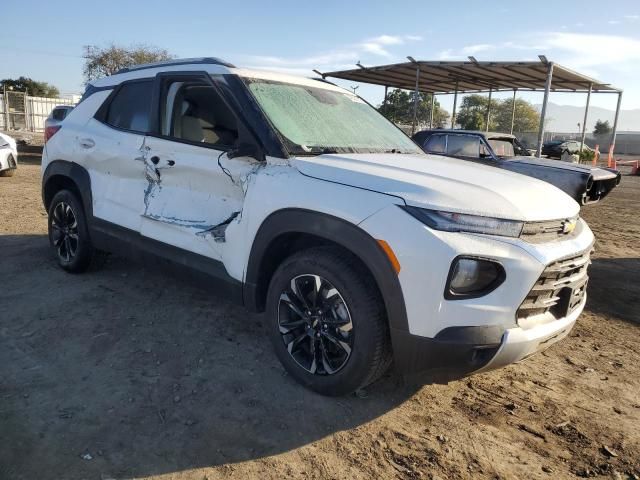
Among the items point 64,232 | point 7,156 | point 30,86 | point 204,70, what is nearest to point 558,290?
point 204,70

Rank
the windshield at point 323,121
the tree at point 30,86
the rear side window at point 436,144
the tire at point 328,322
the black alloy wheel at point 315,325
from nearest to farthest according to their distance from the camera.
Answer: the tire at point 328,322, the black alloy wheel at point 315,325, the windshield at point 323,121, the rear side window at point 436,144, the tree at point 30,86

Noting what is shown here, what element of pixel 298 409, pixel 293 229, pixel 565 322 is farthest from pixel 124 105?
pixel 565 322

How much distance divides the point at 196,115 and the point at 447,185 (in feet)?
6.58

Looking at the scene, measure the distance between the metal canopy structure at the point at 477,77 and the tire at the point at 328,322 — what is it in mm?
12401

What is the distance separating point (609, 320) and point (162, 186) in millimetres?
3985

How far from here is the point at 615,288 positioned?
5496 mm

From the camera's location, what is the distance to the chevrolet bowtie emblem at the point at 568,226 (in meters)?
2.87

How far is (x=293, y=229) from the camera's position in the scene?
2.92 m

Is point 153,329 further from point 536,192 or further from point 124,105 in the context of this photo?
point 536,192

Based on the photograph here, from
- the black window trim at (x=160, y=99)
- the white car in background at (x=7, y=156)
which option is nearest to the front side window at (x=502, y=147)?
the black window trim at (x=160, y=99)

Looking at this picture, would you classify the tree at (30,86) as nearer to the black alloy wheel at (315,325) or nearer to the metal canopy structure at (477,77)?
the metal canopy structure at (477,77)

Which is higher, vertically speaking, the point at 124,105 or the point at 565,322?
the point at 124,105

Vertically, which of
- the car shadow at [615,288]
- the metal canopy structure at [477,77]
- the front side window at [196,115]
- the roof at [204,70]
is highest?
the metal canopy structure at [477,77]

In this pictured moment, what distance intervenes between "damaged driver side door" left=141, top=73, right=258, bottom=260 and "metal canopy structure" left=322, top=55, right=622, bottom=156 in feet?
39.0
